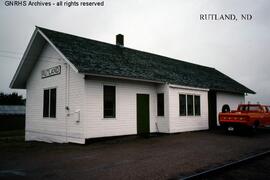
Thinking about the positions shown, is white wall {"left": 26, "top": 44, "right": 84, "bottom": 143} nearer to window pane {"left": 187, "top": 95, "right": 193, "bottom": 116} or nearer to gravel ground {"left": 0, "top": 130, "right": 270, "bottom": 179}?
gravel ground {"left": 0, "top": 130, "right": 270, "bottom": 179}

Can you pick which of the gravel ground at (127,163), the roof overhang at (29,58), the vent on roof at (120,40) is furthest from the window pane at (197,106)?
the roof overhang at (29,58)

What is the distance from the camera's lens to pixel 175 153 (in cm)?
978

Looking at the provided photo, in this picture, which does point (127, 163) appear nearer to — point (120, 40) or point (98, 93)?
point (98, 93)

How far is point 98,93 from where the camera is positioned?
1342 centimetres

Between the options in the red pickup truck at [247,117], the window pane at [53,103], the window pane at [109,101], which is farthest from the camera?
the red pickup truck at [247,117]

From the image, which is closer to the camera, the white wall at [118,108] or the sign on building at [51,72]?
the white wall at [118,108]

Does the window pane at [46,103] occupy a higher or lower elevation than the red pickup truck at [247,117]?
higher

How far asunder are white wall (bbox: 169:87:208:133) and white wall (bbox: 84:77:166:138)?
95cm

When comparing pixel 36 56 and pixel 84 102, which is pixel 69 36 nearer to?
pixel 36 56

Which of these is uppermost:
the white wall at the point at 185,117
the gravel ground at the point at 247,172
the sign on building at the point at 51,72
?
the sign on building at the point at 51,72

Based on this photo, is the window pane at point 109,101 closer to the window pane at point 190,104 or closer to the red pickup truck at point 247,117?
the window pane at point 190,104

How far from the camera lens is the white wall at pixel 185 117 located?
16.2 metres

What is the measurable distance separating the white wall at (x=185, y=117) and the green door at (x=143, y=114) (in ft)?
4.90

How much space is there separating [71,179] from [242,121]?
1228 cm
